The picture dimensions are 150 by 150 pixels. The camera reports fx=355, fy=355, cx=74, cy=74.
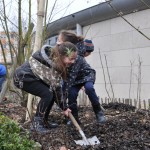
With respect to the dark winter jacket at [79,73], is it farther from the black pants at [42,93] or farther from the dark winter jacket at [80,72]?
the black pants at [42,93]

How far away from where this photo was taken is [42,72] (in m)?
4.51

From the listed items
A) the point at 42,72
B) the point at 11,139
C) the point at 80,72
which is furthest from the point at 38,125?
the point at 11,139

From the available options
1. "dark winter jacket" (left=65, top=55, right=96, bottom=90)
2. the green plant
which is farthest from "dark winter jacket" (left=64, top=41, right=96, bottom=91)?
the green plant

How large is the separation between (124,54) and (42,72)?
223 inches

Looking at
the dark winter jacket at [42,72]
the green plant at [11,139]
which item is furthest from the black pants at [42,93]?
the green plant at [11,139]

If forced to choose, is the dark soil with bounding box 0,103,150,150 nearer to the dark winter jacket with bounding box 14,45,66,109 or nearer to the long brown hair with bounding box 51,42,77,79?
the dark winter jacket with bounding box 14,45,66,109

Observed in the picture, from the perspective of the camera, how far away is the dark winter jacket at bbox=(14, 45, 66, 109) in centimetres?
442

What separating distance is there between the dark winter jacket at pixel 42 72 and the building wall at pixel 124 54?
4.45 metres

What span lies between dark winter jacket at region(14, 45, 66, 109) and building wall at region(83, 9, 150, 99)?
14.6 ft

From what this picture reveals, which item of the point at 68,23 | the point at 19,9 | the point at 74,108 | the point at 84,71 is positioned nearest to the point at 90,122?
the point at 74,108

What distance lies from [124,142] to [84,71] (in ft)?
4.43

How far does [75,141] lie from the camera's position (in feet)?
13.3

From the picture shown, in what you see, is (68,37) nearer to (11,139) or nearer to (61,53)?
(61,53)

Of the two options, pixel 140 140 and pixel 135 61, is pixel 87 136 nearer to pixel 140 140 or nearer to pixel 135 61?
pixel 140 140
